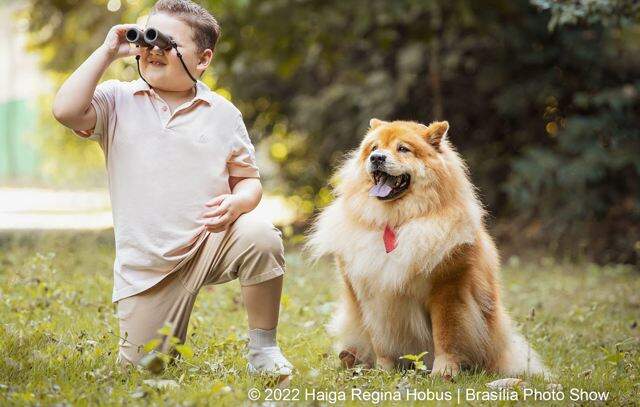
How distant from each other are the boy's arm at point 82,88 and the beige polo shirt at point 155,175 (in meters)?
0.12

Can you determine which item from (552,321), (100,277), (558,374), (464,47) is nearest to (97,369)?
(558,374)

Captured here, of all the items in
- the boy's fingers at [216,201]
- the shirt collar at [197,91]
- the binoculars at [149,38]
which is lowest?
the boy's fingers at [216,201]

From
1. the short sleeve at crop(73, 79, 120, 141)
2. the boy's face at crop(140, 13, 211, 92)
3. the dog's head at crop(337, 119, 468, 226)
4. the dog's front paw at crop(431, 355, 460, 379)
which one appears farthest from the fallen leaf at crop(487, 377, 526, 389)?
the short sleeve at crop(73, 79, 120, 141)

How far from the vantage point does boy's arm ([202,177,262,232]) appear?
302 centimetres

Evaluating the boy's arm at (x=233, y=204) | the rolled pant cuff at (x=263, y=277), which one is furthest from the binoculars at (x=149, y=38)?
the rolled pant cuff at (x=263, y=277)

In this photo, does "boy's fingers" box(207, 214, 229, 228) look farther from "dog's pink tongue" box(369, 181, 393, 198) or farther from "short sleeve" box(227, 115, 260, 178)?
"dog's pink tongue" box(369, 181, 393, 198)

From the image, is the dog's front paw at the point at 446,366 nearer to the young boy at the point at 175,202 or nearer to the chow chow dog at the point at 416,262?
the chow chow dog at the point at 416,262

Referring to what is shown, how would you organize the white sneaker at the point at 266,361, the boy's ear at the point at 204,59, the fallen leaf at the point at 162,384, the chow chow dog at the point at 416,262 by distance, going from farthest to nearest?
the chow chow dog at the point at 416,262
the boy's ear at the point at 204,59
the white sneaker at the point at 266,361
the fallen leaf at the point at 162,384

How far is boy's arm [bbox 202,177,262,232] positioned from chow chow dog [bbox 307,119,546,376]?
59 centimetres

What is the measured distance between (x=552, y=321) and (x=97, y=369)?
3.38 m

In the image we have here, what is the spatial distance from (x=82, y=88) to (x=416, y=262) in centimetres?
158

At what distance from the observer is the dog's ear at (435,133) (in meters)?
3.62

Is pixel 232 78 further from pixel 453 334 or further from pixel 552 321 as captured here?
pixel 453 334

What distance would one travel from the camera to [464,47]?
31.5ft
